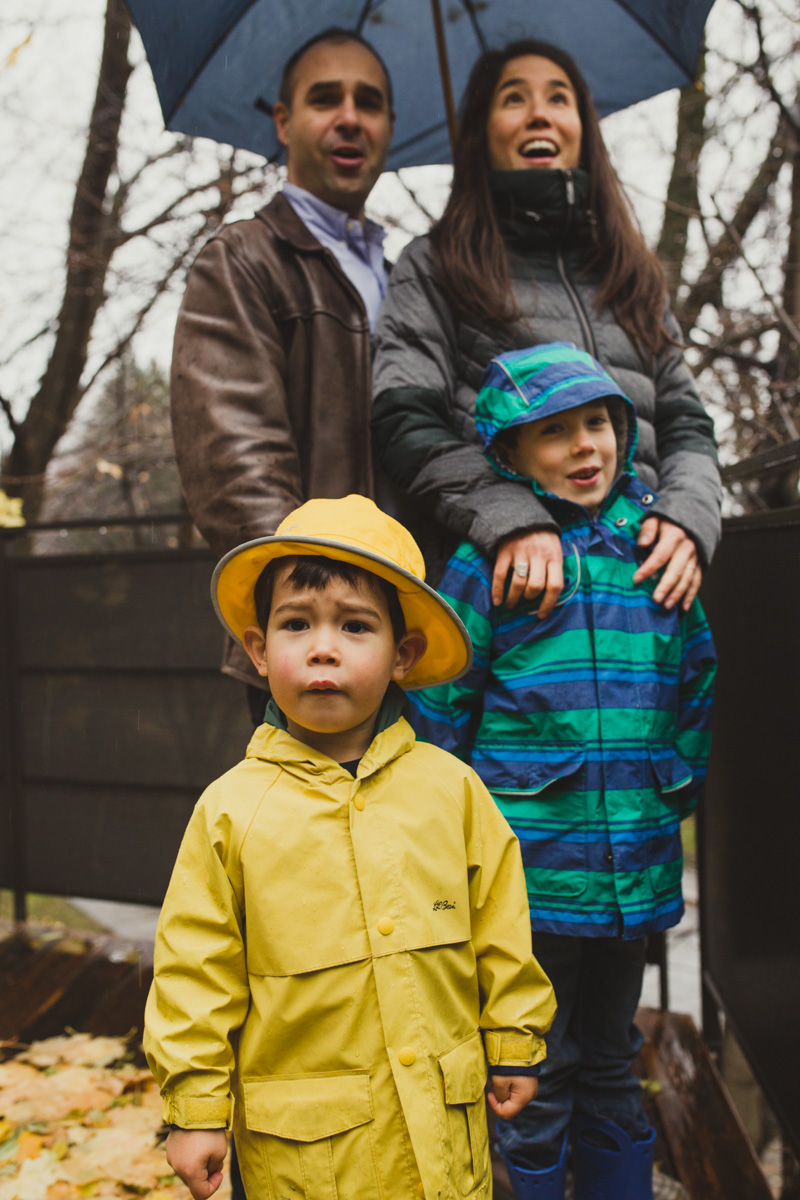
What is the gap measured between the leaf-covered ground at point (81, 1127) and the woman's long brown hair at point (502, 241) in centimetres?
223

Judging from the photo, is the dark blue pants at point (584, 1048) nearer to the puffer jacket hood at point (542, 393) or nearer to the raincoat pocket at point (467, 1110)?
the raincoat pocket at point (467, 1110)

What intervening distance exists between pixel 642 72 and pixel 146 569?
101 inches

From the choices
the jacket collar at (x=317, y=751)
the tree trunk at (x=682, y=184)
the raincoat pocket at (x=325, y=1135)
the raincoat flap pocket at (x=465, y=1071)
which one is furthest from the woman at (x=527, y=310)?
the tree trunk at (x=682, y=184)

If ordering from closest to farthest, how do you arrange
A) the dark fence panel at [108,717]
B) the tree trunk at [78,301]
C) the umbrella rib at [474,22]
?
1. the umbrella rib at [474,22]
2. the dark fence panel at [108,717]
3. the tree trunk at [78,301]

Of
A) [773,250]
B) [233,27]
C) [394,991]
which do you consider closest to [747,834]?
[394,991]

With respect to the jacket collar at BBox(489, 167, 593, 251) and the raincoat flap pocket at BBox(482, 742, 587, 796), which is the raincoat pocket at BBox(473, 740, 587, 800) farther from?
the jacket collar at BBox(489, 167, 593, 251)

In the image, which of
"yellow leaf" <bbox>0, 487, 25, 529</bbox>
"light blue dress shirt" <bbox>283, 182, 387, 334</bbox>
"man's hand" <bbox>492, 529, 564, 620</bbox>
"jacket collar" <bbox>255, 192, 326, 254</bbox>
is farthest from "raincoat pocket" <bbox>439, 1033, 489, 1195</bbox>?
"yellow leaf" <bbox>0, 487, 25, 529</bbox>

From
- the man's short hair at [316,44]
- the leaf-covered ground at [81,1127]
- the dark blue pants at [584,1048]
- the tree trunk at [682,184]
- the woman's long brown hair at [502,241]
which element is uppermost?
the tree trunk at [682,184]

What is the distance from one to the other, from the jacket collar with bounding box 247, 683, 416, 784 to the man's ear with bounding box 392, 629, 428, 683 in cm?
8

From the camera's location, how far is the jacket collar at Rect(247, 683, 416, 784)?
145 centimetres

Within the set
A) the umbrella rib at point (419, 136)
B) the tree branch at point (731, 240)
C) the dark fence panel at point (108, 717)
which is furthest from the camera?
the tree branch at point (731, 240)

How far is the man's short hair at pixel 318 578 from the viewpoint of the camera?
1.45m

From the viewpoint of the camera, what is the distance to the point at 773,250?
508 centimetres

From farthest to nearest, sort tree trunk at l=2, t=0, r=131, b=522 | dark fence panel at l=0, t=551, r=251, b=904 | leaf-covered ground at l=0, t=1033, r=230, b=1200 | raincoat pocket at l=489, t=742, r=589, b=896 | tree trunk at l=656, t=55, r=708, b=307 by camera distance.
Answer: tree trunk at l=2, t=0, r=131, b=522, tree trunk at l=656, t=55, r=708, b=307, dark fence panel at l=0, t=551, r=251, b=904, leaf-covered ground at l=0, t=1033, r=230, b=1200, raincoat pocket at l=489, t=742, r=589, b=896
